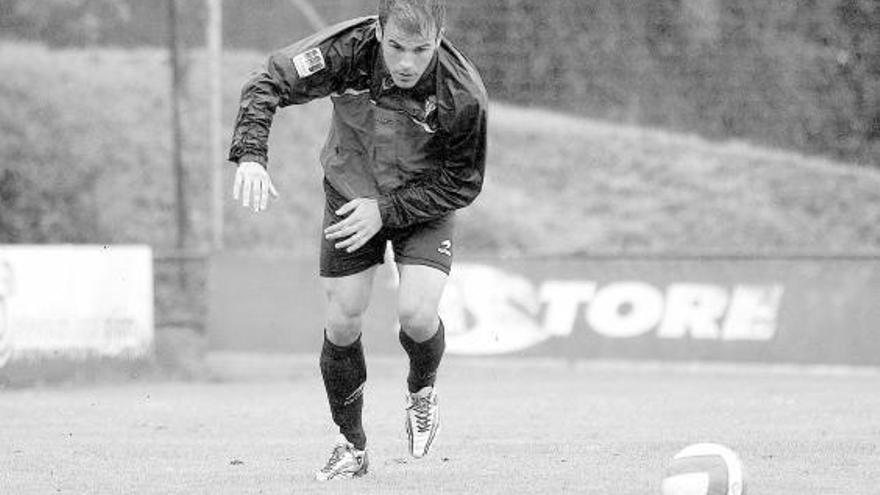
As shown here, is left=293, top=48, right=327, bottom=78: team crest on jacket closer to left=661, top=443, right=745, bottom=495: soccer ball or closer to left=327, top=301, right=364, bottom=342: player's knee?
left=327, top=301, right=364, bottom=342: player's knee

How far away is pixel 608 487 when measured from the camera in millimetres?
7031

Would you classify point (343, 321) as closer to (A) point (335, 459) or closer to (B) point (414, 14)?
(A) point (335, 459)

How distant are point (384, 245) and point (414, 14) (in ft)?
3.56

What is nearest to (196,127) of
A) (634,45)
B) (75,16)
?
(75,16)

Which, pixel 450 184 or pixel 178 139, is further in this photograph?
pixel 178 139

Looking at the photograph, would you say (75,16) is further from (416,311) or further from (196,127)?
(416,311)

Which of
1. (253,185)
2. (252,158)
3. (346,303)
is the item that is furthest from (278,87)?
(346,303)

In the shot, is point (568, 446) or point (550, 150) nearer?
point (568, 446)

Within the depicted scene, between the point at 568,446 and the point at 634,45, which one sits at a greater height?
the point at 634,45

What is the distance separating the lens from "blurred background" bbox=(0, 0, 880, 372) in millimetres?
18062

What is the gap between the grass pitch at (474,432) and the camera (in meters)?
7.27

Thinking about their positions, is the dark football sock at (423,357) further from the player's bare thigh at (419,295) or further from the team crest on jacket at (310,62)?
the team crest on jacket at (310,62)

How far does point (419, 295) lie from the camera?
7.10m

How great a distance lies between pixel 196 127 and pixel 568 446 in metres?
11.0
